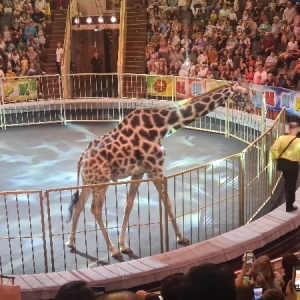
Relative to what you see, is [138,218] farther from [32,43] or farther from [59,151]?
[32,43]

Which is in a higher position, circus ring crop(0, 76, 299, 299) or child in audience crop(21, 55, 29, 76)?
child in audience crop(21, 55, 29, 76)

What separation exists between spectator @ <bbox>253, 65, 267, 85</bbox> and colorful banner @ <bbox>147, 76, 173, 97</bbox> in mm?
2387

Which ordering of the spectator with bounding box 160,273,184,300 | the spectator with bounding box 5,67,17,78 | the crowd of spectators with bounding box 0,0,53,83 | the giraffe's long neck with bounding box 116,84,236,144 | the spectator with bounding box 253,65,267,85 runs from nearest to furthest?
the spectator with bounding box 160,273,184,300, the giraffe's long neck with bounding box 116,84,236,144, the spectator with bounding box 253,65,267,85, the spectator with bounding box 5,67,17,78, the crowd of spectators with bounding box 0,0,53,83

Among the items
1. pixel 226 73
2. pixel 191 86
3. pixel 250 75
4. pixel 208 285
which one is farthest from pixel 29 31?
pixel 208 285

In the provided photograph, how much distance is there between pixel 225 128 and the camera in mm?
15703

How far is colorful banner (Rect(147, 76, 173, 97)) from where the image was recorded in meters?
17.5

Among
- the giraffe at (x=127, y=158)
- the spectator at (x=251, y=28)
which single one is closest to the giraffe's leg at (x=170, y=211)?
the giraffe at (x=127, y=158)

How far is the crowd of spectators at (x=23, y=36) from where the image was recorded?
2069 cm

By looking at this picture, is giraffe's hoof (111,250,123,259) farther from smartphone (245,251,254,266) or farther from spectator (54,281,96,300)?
spectator (54,281,96,300)

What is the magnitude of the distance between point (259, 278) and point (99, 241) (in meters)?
4.18

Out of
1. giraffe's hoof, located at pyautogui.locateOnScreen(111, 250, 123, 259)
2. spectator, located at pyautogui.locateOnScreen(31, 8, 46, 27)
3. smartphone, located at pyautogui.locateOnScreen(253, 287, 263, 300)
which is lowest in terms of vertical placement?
giraffe's hoof, located at pyautogui.locateOnScreen(111, 250, 123, 259)

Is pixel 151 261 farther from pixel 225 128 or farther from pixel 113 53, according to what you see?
pixel 113 53

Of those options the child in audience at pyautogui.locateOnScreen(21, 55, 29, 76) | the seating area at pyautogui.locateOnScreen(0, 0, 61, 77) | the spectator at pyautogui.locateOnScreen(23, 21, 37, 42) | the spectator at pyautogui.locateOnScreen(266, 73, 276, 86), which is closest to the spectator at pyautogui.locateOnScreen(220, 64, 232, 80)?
the spectator at pyautogui.locateOnScreen(266, 73, 276, 86)

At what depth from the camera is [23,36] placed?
74.4ft
